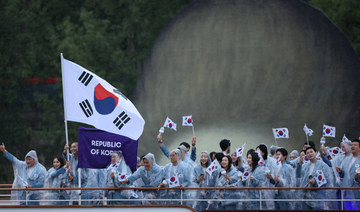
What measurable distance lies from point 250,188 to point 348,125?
1265 centimetres

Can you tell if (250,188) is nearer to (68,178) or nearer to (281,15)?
(68,178)

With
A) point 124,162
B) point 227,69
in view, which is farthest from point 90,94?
point 227,69

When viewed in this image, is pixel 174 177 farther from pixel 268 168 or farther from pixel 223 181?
pixel 268 168

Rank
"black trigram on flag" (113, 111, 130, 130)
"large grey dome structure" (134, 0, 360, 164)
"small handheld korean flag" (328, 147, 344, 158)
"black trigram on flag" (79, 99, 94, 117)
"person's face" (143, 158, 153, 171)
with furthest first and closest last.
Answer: "large grey dome structure" (134, 0, 360, 164), "small handheld korean flag" (328, 147, 344, 158), "black trigram on flag" (79, 99, 94, 117), "black trigram on flag" (113, 111, 130, 130), "person's face" (143, 158, 153, 171)

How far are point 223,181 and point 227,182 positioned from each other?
81mm

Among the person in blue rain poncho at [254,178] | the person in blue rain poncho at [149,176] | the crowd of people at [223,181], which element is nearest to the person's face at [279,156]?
the crowd of people at [223,181]

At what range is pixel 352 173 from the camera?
14453 mm

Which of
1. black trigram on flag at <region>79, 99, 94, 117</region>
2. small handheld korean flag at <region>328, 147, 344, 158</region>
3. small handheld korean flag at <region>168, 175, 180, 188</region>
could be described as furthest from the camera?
small handheld korean flag at <region>328, 147, 344, 158</region>

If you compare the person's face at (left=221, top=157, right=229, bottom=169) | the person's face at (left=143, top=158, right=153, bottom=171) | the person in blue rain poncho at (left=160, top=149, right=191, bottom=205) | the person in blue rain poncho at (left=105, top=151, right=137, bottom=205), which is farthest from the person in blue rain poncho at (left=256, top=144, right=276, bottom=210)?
the person in blue rain poncho at (left=105, top=151, right=137, bottom=205)

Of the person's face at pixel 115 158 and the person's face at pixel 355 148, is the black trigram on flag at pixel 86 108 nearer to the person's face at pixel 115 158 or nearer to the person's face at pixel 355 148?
the person's face at pixel 115 158

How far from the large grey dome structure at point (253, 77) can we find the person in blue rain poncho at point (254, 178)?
11.2 m

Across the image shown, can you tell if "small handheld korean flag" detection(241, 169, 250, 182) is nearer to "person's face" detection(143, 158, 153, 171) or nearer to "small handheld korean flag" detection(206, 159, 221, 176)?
"small handheld korean flag" detection(206, 159, 221, 176)

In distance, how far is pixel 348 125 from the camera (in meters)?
25.9

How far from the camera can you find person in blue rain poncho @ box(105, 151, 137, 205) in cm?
1479
